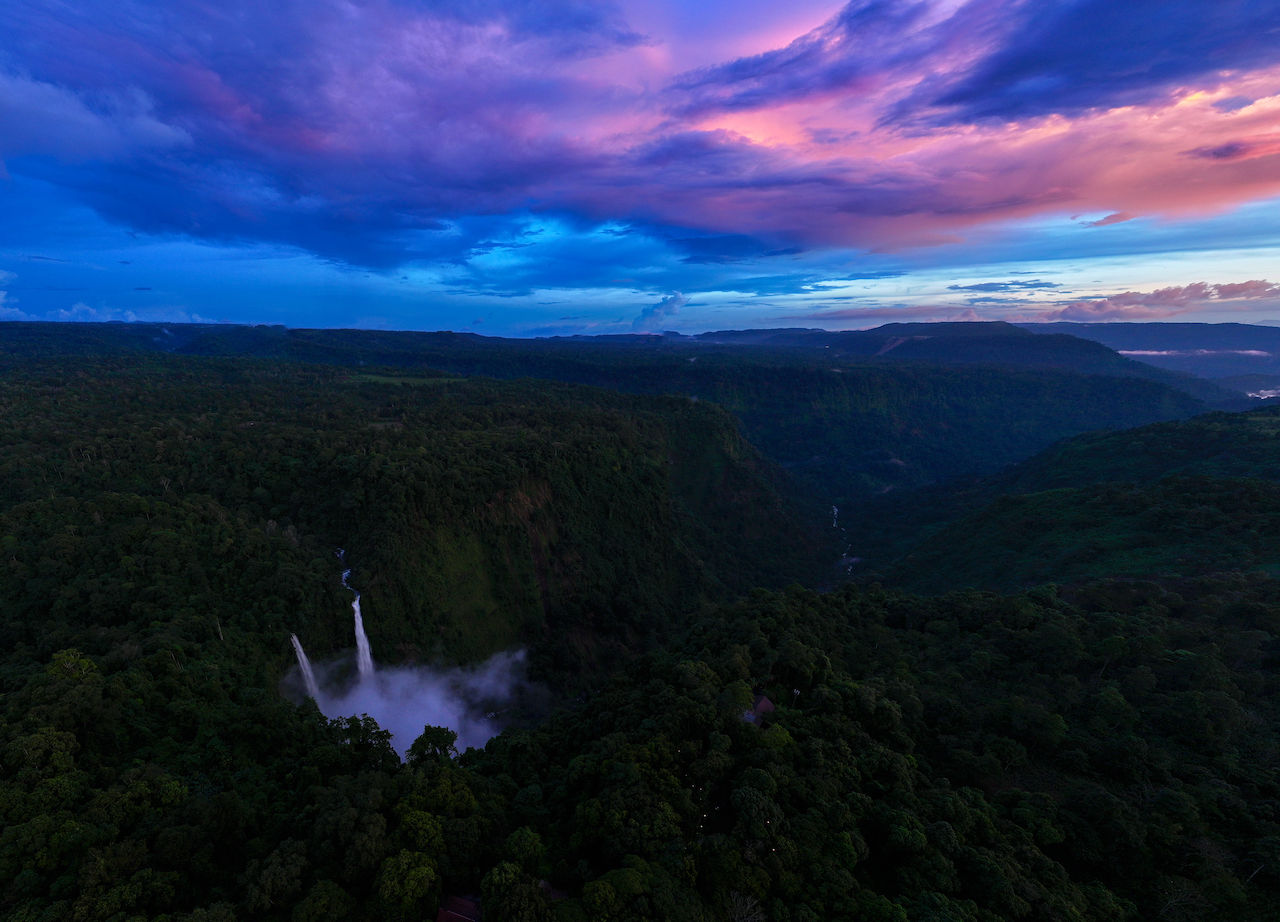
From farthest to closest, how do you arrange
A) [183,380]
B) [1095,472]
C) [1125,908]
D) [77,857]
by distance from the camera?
[183,380] → [1095,472] → [1125,908] → [77,857]

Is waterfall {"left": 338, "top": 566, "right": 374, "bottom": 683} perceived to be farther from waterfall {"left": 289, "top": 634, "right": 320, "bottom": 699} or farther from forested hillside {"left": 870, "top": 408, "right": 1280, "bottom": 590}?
forested hillside {"left": 870, "top": 408, "right": 1280, "bottom": 590}

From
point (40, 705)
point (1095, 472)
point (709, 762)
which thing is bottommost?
point (1095, 472)

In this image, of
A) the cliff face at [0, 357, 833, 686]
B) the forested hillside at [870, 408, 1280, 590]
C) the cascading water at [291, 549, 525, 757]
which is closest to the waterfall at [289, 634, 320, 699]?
the cascading water at [291, 549, 525, 757]


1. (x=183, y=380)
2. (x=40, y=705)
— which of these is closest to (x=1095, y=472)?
(x=40, y=705)

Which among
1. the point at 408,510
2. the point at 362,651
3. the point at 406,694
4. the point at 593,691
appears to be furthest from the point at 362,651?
the point at 593,691

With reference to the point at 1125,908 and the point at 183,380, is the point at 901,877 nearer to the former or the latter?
the point at 1125,908
